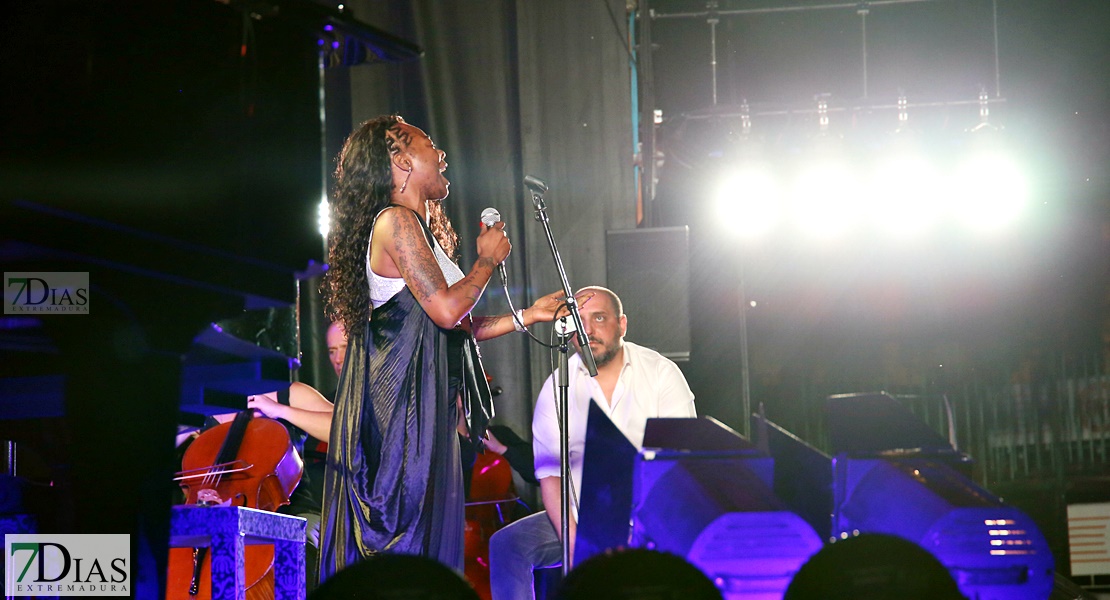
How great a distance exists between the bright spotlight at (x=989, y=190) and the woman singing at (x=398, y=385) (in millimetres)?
4112

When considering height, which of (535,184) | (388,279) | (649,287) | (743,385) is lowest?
(743,385)

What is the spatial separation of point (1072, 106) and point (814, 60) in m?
1.52

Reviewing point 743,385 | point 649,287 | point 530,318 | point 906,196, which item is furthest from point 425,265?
point 906,196

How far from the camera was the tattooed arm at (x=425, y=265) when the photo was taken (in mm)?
3121

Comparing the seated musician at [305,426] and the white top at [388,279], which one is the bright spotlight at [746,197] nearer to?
the seated musician at [305,426]

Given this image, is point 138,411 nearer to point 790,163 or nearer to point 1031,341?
point 790,163

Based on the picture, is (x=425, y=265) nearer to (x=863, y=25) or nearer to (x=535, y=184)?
(x=535, y=184)

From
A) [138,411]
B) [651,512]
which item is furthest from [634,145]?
[138,411]

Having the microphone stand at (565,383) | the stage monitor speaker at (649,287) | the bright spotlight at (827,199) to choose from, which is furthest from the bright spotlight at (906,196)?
the microphone stand at (565,383)

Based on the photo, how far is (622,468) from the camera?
2.80 m

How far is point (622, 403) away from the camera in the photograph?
4473 mm

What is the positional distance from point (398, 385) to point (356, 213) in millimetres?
616

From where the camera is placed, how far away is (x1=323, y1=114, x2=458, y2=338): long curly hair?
3.30 metres

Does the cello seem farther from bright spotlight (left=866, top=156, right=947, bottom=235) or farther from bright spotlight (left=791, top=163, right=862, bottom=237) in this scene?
bright spotlight (left=866, top=156, right=947, bottom=235)
